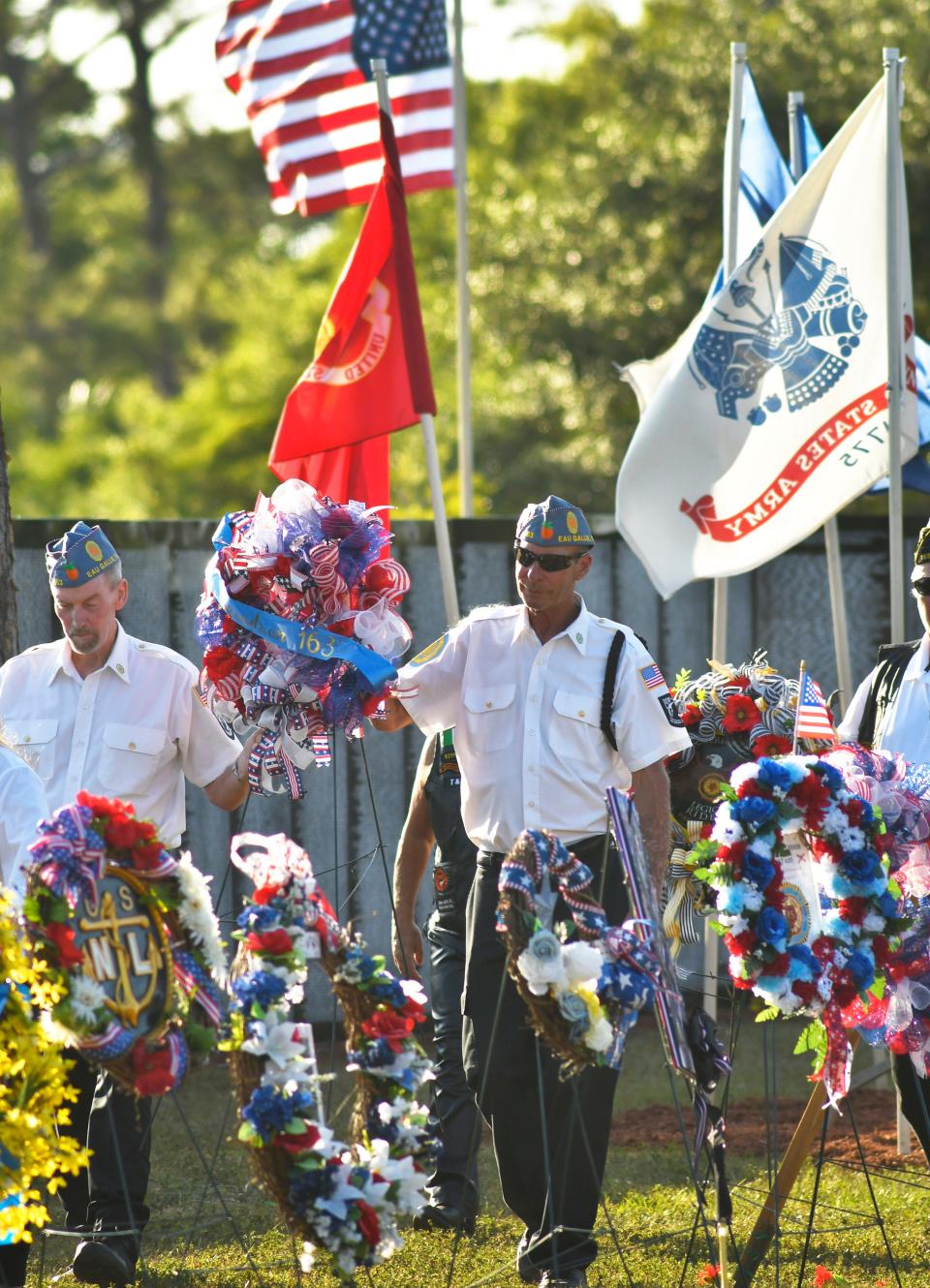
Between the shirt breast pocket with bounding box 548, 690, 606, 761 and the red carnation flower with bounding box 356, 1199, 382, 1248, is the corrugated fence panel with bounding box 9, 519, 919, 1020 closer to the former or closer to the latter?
the shirt breast pocket with bounding box 548, 690, 606, 761

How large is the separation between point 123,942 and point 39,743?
1442 millimetres

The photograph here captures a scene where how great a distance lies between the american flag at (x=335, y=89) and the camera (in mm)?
7844

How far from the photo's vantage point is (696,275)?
15836 mm

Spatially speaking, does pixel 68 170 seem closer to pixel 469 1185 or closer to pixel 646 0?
pixel 646 0

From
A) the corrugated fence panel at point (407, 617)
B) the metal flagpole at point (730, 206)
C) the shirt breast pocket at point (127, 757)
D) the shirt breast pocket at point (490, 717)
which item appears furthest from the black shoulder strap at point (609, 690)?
the corrugated fence panel at point (407, 617)

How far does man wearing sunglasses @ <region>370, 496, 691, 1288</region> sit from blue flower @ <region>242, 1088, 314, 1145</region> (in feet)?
3.66

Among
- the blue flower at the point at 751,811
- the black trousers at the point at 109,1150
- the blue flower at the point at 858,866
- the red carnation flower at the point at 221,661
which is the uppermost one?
the red carnation flower at the point at 221,661

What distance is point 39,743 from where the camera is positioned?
192 inches

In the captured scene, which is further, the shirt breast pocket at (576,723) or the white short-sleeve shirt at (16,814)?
the shirt breast pocket at (576,723)

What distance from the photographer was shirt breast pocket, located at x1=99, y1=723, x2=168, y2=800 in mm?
4863

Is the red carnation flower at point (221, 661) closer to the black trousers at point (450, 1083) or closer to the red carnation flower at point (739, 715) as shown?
the black trousers at point (450, 1083)

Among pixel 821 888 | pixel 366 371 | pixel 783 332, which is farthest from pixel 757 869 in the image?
pixel 366 371

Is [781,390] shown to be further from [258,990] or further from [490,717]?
[258,990]

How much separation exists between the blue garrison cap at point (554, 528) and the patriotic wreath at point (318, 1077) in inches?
47.2
